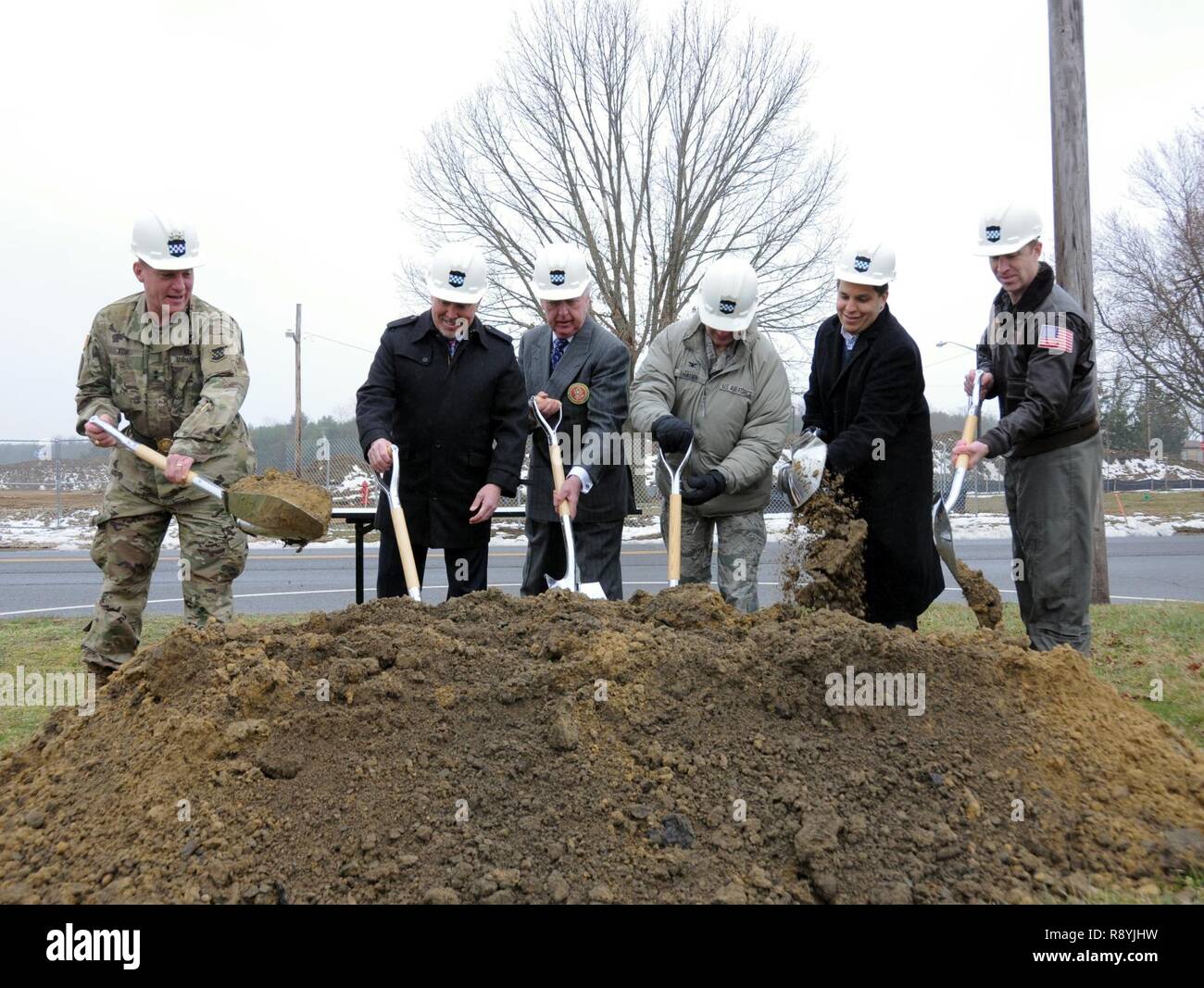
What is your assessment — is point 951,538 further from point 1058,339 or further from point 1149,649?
point 1149,649

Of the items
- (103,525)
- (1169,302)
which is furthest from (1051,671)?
(1169,302)

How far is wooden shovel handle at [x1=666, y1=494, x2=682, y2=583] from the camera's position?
462 cm

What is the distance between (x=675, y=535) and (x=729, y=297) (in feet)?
3.71

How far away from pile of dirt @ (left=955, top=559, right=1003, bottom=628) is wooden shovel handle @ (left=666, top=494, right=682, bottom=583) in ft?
5.44

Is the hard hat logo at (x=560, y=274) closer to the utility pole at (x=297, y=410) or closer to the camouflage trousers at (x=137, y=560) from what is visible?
the camouflage trousers at (x=137, y=560)

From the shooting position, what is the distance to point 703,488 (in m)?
4.69

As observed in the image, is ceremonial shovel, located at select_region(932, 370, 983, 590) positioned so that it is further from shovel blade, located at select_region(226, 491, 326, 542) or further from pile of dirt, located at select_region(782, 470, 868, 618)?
shovel blade, located at select_region(226, 491, 326, 542)

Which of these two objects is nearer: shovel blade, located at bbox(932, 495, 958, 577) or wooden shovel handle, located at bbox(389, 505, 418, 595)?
wooden shovel handle, located at bbox(389, 505, 418, 595)

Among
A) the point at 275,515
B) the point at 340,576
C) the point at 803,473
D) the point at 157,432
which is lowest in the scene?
the point at 340,576

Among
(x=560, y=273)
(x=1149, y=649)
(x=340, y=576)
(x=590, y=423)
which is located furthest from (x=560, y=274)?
(x=340, y=576)

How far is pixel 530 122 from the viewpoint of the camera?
73.9ft

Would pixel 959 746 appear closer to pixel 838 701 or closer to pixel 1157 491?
pixel 838 701

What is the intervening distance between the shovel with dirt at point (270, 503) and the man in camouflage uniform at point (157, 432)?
0.32 meters

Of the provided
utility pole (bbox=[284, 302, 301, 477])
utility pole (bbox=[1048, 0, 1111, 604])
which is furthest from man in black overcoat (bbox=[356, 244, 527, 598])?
utility pole (bbox=[284, 302, 301, 477])
